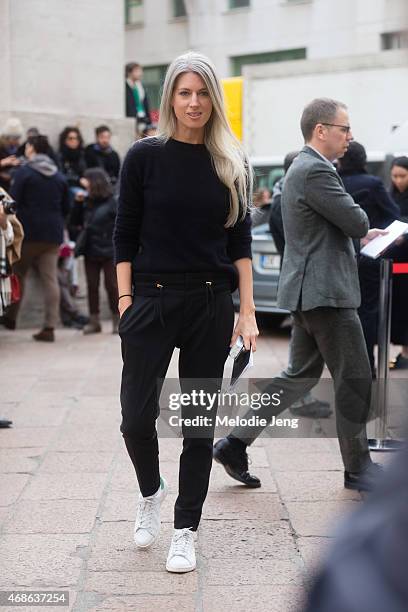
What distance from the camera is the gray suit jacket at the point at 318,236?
4.68 metres

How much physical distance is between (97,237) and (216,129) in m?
6.93

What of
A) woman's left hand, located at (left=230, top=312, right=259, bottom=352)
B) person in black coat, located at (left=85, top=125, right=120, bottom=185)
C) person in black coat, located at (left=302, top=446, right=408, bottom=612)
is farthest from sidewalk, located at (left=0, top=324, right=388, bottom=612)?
person in black coat, located at (left=85, top=125, right=120, bottom=185)

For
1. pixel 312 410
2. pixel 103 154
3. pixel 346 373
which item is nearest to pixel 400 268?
pixel 346 373

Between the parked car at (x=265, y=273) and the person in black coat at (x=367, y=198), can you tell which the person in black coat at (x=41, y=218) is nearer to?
the parked car at (x=265, y=273)

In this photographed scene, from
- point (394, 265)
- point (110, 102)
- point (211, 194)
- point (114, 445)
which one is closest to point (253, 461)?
point (114, 445)

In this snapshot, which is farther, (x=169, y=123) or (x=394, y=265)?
(x=394, y=265)

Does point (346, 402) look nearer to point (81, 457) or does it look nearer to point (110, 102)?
point (81, 457)

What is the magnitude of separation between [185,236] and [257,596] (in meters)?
1.27

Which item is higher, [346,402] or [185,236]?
[185,236]

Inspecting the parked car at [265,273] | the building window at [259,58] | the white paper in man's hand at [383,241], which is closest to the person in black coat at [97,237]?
the parked car at [265,273]

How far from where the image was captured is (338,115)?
4855mm

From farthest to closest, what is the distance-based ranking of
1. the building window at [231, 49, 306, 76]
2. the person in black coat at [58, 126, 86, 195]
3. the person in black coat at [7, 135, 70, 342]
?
the building window at [231, 49, 306, 76] < the person in black coat at [58, 126, 86, 195] < the person in black coat at [7, 135, 70, 342]

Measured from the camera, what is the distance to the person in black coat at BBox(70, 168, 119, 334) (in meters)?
10.6

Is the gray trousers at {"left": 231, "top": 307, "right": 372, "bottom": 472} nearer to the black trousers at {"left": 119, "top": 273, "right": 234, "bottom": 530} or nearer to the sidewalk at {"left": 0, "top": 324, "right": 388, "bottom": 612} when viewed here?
the sidewalk at {"left": 0, "top": 324, "right": 388, "bottom": 612}
